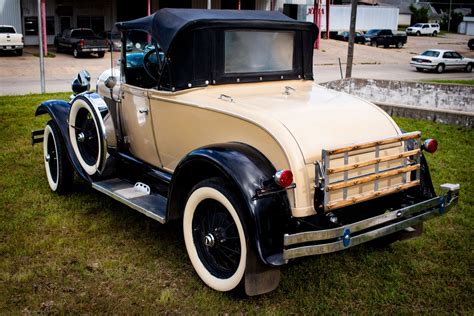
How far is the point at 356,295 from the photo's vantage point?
4.34 m

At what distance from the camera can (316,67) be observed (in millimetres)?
27453

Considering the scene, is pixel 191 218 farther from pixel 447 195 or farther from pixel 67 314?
pixel 447 195

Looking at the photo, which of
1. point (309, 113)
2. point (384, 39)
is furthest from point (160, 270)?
point (384, 39)

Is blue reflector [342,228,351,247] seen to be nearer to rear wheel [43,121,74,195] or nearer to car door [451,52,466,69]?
rear wheel [43,121,74,195]

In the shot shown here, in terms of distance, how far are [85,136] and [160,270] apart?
75.1 inches

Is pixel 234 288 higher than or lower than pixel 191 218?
lower

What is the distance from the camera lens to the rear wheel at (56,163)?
6.35 meters

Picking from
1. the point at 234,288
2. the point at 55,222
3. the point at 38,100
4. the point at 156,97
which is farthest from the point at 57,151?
the point at 38,100

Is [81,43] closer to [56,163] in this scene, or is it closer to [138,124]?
[56,163]

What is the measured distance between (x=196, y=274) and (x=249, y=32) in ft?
7.29

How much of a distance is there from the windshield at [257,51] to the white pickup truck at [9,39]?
25.0 metres

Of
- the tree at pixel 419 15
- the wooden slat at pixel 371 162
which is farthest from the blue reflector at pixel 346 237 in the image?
the tree at pixel 419 15

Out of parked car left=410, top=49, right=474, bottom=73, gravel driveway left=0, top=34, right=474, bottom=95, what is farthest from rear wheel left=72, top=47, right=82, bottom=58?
parked car left=410, top=49, right=474, bottom=73

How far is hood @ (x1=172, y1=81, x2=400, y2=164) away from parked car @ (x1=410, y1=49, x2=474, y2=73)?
2303 centimetres
